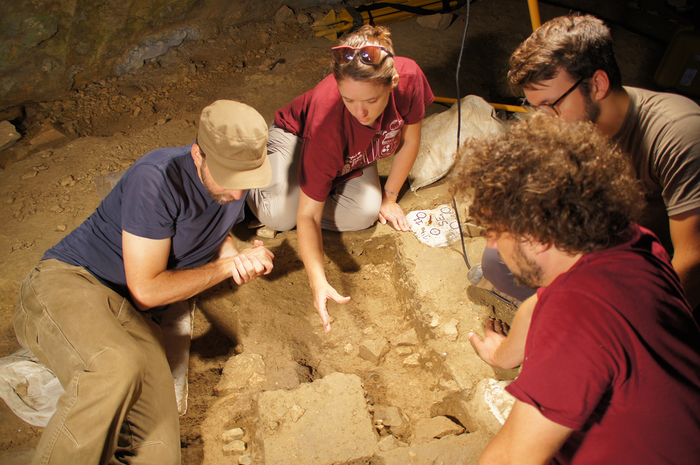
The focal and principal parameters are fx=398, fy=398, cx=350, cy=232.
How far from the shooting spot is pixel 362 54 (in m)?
Result: 1.80

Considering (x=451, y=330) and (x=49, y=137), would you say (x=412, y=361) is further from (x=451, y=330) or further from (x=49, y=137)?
(x=49, y=137)

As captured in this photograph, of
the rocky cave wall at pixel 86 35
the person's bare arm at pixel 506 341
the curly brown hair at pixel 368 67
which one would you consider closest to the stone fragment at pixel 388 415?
the person's bare arm at pixel 506 341

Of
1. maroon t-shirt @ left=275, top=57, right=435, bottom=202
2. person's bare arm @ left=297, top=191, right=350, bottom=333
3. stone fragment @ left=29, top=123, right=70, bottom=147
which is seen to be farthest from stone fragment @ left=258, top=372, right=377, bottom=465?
stone fragment @ left=29, top=123, right=70, bottom=147

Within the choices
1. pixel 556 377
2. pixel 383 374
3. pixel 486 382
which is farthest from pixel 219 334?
pixel 556 377

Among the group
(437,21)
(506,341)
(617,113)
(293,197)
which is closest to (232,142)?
(293,197)

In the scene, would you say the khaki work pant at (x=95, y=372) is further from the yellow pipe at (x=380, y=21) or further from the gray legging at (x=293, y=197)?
the yellow pipe at (x=380, y=21)

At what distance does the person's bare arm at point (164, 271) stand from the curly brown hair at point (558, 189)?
125 centimetres

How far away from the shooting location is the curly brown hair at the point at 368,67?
1802mm

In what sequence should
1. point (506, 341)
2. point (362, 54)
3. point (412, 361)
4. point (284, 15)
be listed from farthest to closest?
point (284, 15) → point (412, 361) → point (362, 54) → point (506, 341)

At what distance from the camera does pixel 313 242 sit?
2.07 meters

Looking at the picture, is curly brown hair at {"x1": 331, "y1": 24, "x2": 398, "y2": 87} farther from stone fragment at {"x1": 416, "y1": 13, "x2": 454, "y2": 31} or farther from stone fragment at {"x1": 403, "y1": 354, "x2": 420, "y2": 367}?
stone fragment at {"x1": 416, "y1": 13, "x2": 454, "y2": 31}

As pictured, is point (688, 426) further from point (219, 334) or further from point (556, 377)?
point (219, 334)

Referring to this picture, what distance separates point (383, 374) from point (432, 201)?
4.42 ft

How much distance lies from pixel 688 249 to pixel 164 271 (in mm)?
2327
